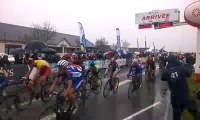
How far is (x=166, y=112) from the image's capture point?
10555 millimetres

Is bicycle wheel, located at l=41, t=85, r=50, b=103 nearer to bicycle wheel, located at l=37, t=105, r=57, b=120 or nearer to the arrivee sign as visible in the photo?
bicycle wheel, located at l=37, t=105, r=57, b=120

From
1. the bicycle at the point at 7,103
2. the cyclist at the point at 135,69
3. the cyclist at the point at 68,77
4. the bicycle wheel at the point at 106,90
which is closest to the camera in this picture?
the cyclist at the point at 68,77

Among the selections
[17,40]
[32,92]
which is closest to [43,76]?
[32,92]

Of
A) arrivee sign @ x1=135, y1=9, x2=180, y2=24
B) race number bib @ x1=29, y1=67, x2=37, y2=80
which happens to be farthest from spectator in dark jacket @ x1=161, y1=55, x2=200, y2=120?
arrivee sign @ x1=135, y1=9, x2=180, y2=24

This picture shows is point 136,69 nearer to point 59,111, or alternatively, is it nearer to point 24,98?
point 24,98

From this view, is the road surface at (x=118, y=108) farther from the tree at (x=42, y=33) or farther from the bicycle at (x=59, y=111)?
the tree at (x=42, y=33)

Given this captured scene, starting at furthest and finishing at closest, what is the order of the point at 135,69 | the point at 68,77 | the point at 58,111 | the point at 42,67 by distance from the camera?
the point at 135,69, the point at 42,67, the point at 68,77, the point at 58,111

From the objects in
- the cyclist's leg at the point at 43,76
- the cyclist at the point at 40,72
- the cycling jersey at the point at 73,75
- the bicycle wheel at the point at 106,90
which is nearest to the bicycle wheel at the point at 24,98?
the cyclist at the point at 40,72

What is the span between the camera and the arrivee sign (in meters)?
46.1

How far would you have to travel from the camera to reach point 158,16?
47.3m

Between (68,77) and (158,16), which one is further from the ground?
(158,16)

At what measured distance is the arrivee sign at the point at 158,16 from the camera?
4609 cm

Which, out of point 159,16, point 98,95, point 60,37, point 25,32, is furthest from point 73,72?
point 60,37

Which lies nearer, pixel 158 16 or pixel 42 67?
pixel 42 67
